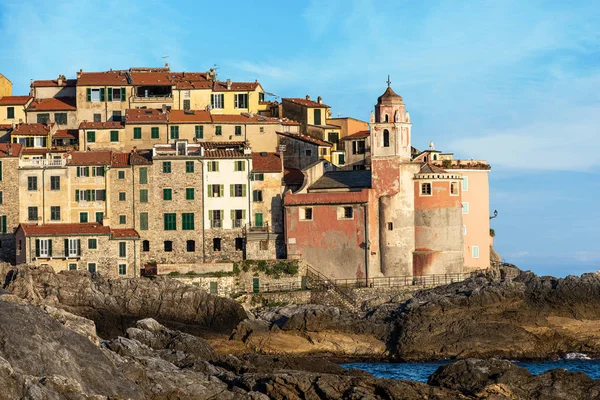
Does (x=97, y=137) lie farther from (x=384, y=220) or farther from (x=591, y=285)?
(x=591, y=285)

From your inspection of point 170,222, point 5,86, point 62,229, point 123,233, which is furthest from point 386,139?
point 5,86

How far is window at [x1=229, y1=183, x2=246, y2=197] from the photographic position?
79.9m

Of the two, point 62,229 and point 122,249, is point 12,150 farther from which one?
point 122,249

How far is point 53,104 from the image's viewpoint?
3474 inches

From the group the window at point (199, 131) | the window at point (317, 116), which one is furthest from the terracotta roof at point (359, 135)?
the window at point (199, 131)

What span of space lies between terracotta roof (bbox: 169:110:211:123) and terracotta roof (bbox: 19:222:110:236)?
1031 centimetres

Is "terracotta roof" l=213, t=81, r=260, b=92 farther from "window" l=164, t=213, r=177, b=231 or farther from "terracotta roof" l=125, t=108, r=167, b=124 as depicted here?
"window" l=164, t=213, r=177, b=231

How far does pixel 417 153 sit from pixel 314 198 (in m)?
11.6

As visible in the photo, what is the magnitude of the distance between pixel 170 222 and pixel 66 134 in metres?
10.2

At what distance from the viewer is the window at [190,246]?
79.2 metres

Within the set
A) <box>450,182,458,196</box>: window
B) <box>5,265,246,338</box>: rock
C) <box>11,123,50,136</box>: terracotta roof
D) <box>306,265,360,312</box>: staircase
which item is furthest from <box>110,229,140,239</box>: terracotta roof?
<box>450,182,458,196</box>: window

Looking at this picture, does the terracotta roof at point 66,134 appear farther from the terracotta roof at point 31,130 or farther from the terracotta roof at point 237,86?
the terracotta roof at point 237,86

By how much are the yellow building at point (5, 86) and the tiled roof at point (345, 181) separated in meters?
24.5

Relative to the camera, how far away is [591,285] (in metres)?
74.1
